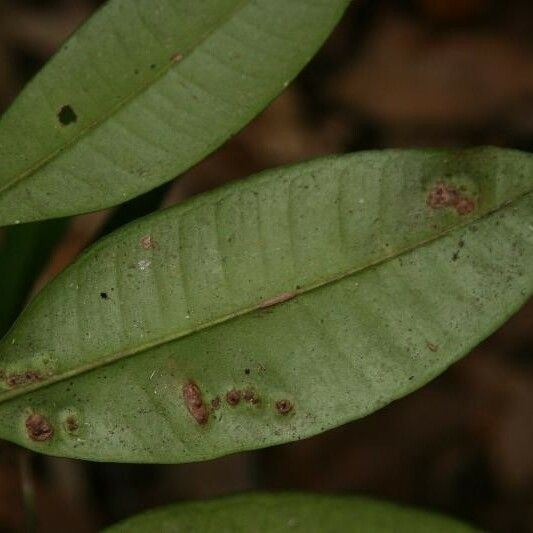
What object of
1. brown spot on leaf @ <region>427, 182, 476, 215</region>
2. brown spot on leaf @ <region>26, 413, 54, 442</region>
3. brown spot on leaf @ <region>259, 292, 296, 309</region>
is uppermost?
brown spot on leaf @ <region>427, 182, 476, 215</region>

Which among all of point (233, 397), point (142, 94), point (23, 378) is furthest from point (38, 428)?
point (142, 94)

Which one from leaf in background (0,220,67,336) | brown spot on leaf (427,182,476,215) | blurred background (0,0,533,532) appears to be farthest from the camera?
blurred background (0,0,533,532)

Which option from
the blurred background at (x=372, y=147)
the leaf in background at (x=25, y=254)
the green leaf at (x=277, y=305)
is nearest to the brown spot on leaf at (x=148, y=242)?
the green leaf at (x=277, y=305)

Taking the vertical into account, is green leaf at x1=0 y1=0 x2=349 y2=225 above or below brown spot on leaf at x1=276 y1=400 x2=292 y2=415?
above

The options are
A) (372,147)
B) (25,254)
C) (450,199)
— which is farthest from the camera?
(372,147)

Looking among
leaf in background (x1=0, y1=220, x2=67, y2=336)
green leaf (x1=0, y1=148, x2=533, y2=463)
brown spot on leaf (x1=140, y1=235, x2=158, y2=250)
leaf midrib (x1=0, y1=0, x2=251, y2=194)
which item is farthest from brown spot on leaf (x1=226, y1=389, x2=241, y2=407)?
leaf in background (x1=0, y1=220, x2=67, y2=336)

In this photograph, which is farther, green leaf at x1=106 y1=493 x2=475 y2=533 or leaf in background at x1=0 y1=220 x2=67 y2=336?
leaf in background at x1=0 y1=220 x2=67 y2=336

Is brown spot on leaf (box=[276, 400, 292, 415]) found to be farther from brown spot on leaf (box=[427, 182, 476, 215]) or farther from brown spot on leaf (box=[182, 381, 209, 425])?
brown spot on leaf (box=[427, 182, 476, 215])

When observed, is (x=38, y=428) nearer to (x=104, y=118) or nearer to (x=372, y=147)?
(x=104, y=118)
